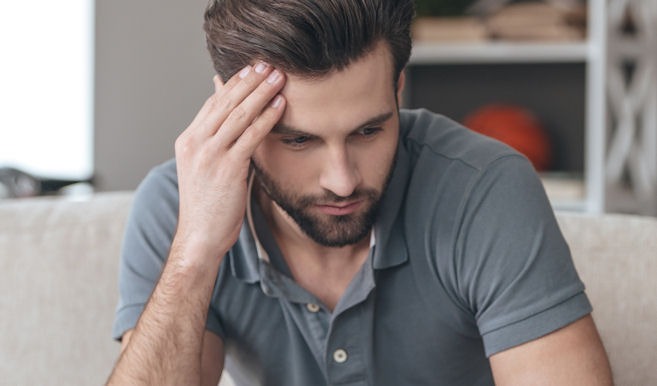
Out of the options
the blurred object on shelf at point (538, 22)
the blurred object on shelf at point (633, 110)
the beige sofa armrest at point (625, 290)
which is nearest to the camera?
the beige sofa armrest at point (625, 290)

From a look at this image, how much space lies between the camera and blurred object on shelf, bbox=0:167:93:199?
10.0 ft

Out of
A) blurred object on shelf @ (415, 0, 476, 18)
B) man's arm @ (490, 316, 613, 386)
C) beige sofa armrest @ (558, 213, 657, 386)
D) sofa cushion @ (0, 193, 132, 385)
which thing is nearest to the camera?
man's arm @ (490, 316, 613, 386)

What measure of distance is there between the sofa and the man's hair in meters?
0.53

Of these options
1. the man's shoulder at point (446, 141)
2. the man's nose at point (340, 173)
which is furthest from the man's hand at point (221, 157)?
the man's shoulder at point (446, 141)

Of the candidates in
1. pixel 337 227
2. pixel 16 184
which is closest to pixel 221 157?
pixel 337 227

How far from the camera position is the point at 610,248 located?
176cm

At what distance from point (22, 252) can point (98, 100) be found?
6.15 ft

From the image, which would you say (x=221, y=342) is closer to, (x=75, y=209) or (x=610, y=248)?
(x=75, y=209)

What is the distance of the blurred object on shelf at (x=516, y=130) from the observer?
11.1ft

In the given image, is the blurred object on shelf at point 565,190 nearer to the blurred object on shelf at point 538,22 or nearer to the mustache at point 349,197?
the blurred object on shelf at point 538,22

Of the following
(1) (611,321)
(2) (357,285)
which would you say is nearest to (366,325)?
(2) (357,285)

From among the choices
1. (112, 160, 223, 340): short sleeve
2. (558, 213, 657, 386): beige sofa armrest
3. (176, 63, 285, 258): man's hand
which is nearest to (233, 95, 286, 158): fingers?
(176, 63, 285, 258): man's hand

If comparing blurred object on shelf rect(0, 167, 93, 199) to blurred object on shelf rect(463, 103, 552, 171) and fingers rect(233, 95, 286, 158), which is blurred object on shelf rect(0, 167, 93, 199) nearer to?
blurred object on shelf rect(463, 103, 552, 171)

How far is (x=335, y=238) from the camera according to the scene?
1529mm
